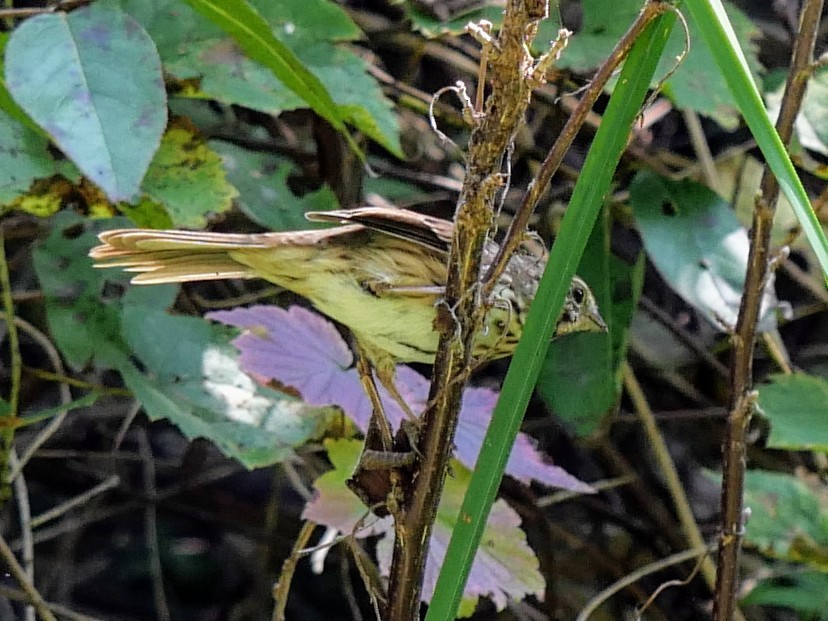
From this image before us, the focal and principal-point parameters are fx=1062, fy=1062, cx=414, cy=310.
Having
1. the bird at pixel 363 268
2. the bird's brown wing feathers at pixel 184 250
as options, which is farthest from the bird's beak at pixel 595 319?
the bird's brown wing feathers at pixel 184 250

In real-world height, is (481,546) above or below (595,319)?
below

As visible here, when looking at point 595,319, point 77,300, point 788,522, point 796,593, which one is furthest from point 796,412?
point 77,300

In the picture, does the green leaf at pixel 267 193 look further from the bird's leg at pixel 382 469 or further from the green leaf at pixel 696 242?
the bird's leg at pixel 382 469

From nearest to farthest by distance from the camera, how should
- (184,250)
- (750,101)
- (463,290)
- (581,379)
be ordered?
(750,101), (463,290), (184,250), (581,379)

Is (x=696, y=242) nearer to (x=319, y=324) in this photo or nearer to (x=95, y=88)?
(x=319, y=324)

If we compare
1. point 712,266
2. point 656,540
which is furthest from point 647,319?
point 712,266

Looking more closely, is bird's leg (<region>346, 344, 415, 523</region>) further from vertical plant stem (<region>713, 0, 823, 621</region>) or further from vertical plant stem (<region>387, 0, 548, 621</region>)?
vertical plant stem (<region>713, 0, 823, 621</region>)

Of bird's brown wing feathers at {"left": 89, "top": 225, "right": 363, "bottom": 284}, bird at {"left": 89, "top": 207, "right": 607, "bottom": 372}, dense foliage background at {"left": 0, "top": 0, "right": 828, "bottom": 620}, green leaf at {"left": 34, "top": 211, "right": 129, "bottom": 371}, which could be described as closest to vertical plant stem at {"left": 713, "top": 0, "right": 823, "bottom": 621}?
dense foliage background at {"left": 0, "top": 0, "right": 828, "bottom": 620}
